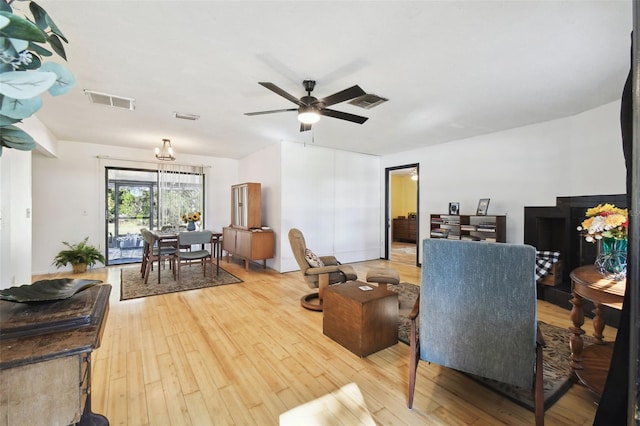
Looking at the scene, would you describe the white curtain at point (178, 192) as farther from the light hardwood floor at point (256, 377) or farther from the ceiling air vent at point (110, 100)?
the light hardwood floor at point (256, 377)

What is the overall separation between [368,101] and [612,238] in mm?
2530

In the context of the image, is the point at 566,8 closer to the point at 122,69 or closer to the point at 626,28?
the point at 626,28

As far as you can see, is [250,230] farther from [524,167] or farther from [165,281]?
[524,167]

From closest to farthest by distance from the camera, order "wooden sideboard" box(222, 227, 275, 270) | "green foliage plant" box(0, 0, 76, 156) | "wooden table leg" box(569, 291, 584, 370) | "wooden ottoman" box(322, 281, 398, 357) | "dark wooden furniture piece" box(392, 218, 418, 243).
→ "green foliage plant" box(0, 0, 76, 156)
"wooden table leg" box(569, 291, 584, 370)
"wooden ottoman" box(322, 281, 398, 357)
"wooden sideboard" box(222, 227, 275, 270)
"dark wooden furniture piece" box(392, 218, 418, 243)

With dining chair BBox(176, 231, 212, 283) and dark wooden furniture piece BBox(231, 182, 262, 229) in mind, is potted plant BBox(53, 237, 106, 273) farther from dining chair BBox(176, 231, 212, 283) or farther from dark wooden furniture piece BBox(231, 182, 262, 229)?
dark wooden furniture piece BBox(231, 182, 262, 229)

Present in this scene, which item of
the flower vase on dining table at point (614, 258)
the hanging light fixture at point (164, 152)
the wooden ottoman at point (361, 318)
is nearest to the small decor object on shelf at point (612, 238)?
the flower vase on dining table at point (614, 258)

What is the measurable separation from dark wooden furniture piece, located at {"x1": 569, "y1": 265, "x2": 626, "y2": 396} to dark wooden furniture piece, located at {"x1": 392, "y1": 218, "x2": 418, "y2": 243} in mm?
7165

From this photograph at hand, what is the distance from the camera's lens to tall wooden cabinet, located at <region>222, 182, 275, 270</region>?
5309 millimetres

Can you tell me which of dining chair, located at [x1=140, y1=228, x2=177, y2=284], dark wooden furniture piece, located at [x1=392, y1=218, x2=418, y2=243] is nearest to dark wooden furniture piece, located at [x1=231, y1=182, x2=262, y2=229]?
dining chair, located at [x1=140, y1=228, x2=177, y2=284]

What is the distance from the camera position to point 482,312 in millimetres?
1609

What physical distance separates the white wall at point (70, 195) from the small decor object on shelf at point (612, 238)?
7189mm

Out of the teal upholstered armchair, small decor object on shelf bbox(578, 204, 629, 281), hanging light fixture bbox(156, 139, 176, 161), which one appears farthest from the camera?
hanging light fixture bbox(156, 139, 176, 161)

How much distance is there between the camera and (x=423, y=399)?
187cm

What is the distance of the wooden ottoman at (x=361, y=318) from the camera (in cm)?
238
